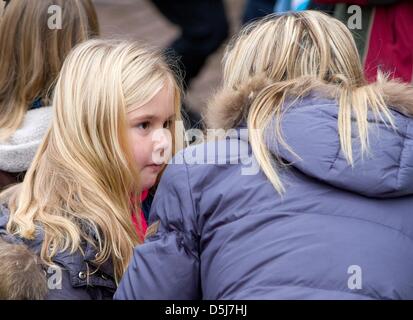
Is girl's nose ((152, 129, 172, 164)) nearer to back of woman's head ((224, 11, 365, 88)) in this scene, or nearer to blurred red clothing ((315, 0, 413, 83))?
Answer: back of woman's head ((224, 11, 365, 88))

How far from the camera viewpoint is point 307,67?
2.78 meters

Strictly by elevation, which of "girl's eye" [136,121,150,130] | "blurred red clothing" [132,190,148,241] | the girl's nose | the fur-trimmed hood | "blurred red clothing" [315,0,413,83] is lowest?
"blurred red clothing" [132,190,148,241]

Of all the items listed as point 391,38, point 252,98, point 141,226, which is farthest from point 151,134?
point 391,38

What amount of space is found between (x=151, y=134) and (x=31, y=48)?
75 centimetres

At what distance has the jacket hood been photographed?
2385mm

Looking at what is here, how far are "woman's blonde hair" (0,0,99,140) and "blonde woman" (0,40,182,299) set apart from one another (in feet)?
1.40

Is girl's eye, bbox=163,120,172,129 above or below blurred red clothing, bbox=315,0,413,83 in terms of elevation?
below

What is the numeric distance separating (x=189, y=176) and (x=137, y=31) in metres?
5.30

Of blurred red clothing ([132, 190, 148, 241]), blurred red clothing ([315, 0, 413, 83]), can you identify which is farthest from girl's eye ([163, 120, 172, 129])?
blurred red clothing ([315, 0, 413, 83])

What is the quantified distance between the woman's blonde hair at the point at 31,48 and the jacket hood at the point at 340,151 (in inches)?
47.7

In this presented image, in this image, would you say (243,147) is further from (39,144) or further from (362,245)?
(39,144)

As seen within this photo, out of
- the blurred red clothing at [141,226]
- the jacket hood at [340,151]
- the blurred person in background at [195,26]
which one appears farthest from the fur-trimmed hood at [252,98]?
the blurred person in background at [195,26]

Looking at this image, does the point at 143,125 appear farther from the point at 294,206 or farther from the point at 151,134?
the point at 294,206

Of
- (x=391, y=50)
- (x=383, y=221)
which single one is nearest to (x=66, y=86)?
(x=383, y=221)
